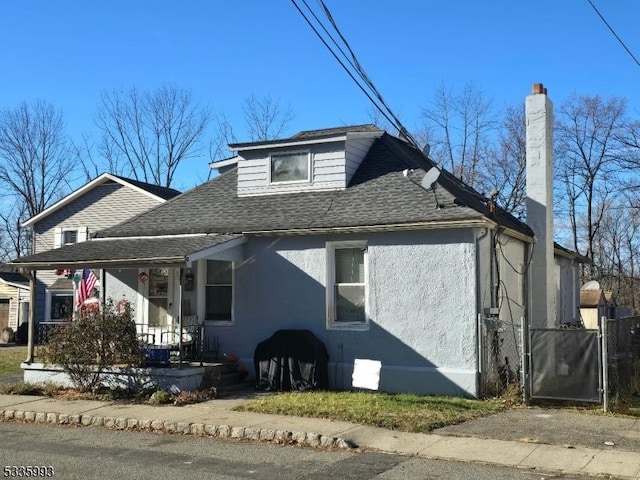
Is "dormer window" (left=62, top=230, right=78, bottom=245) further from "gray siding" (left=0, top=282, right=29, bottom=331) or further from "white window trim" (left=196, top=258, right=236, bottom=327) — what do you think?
"white window trim" (left=196, top=258, right=236, bottom=327)

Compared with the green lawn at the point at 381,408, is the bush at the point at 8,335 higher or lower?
higher

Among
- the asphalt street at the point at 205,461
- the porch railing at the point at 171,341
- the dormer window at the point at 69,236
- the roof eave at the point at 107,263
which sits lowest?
the asphalt street at the point at 205,461

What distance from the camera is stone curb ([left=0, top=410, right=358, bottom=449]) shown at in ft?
29.7

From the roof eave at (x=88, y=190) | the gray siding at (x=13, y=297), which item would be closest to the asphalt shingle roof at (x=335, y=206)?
the roof eave at (x=88, y=190)

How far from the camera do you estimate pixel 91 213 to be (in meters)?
30.7

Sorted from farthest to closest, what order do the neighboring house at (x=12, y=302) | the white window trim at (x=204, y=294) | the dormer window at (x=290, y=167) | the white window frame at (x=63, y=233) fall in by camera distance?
the neighboring house at (x=12, y=302) < the white window frame at (x=63, y=233) < the dormer window at (x=290, y=167) < the white window trim at (x=204, y=294)

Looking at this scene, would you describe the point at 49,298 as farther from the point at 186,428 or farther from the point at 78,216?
the point at 186,428

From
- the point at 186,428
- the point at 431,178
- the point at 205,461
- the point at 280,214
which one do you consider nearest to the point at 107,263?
the point at 280,214

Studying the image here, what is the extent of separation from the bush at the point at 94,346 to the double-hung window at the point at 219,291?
2342 millimetres

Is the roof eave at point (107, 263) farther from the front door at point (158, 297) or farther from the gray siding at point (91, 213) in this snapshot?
the gray siding at point (91, 213)

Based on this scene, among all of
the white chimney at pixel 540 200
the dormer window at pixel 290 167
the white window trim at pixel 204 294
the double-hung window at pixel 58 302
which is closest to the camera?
the white window trim at pixel 204 294

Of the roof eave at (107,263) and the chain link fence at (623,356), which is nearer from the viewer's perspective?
the chain link fence at (623,356)

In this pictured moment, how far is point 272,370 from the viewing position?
1363 cm

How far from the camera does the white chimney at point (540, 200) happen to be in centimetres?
1583
